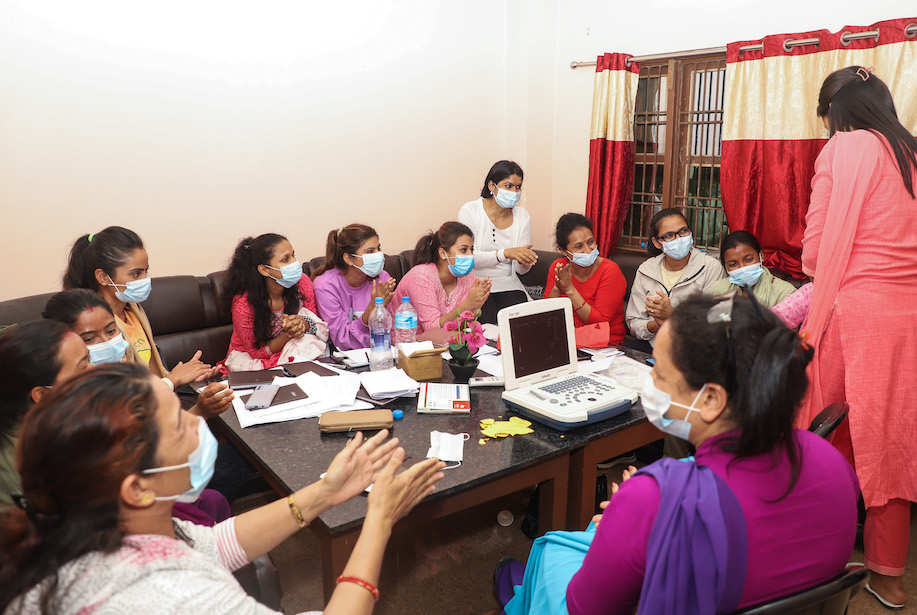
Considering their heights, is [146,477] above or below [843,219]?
below

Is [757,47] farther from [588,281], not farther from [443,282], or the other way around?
[443,282]

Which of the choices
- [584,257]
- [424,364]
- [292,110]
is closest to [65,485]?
[424,364]

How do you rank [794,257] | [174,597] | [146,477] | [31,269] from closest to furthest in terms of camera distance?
[174,597], [146,477], [31,269], [794,257]

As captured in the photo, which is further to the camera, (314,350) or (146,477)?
(314,350)

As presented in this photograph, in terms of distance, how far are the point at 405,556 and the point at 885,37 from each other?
3198 millimetres

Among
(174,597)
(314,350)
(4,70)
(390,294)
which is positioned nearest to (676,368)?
(174,597)

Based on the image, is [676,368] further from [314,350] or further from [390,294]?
[390,294]

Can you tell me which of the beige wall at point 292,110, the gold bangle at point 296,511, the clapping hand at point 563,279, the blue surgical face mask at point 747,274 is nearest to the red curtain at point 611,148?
the beige wall at point 292,110

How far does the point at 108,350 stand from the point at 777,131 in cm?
335

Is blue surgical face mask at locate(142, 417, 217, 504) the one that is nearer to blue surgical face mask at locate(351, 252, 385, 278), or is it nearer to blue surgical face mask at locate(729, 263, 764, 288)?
blue surgical face mask at locate(351, 252, 385, 278)

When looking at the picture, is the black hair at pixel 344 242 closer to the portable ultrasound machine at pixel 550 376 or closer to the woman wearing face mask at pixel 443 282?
the woman wearing face mask at pixel 443 282

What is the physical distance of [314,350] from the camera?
273 cm

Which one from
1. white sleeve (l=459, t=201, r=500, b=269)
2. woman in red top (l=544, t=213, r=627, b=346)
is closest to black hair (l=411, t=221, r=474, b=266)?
white sleeve (l=459, t=201, r=500, b=269)

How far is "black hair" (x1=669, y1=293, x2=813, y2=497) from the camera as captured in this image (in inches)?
42.5
